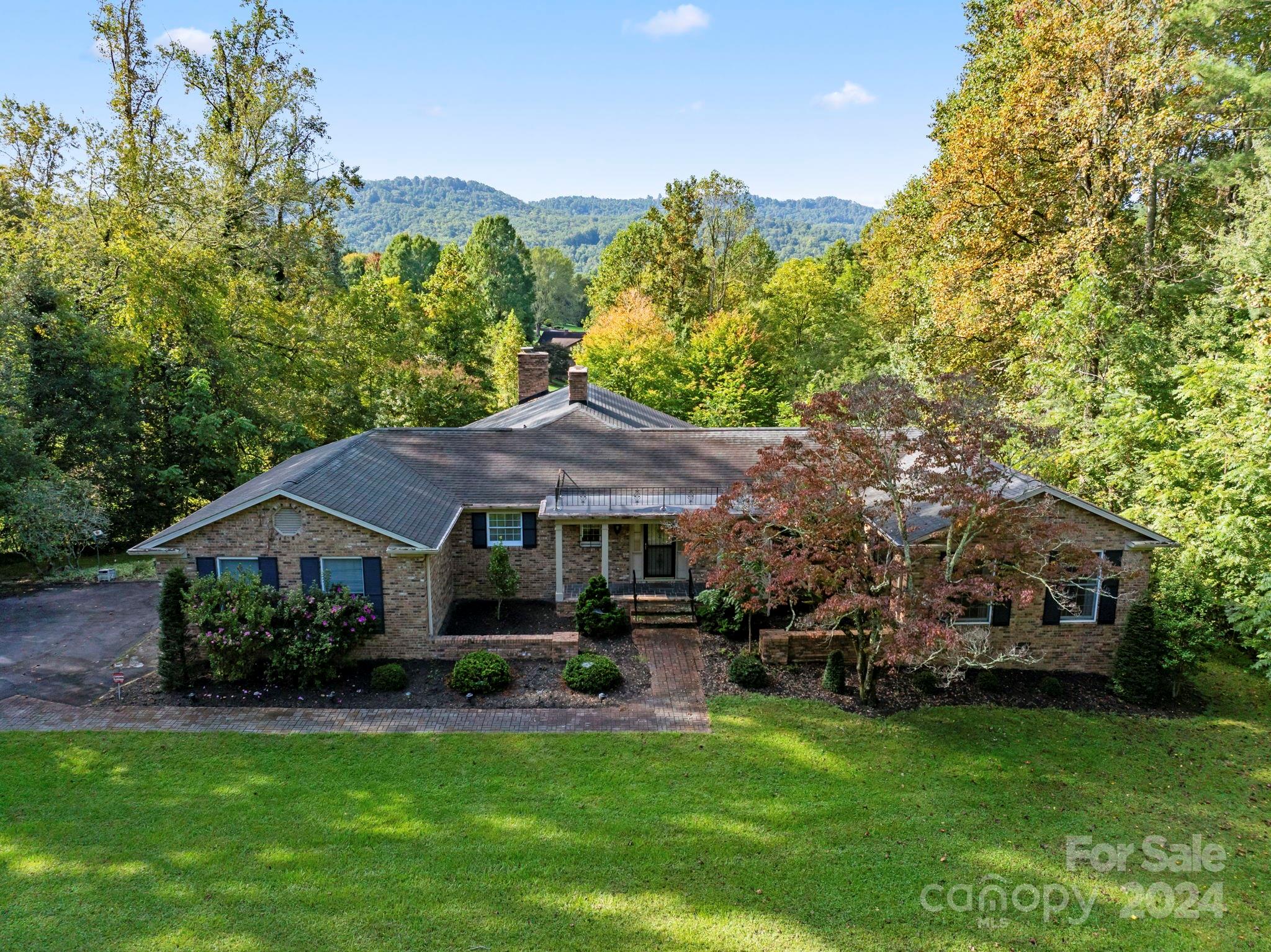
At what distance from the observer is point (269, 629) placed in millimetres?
15133

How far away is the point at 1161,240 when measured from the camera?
76.1 feet

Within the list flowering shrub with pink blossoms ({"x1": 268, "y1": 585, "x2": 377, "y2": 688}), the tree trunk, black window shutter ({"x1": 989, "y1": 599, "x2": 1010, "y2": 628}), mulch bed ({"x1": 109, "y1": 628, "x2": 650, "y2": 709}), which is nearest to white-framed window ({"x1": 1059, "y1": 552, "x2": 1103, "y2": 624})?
black window shutter ({"x1": 989, "y1": 599, "x2": 1010, "y2": 628})

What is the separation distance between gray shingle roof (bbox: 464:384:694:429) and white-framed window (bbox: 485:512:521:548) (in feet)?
10.9

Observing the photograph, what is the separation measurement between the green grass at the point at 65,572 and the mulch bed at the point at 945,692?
17.2 m

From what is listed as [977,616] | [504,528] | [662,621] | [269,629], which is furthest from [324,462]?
[977,616]

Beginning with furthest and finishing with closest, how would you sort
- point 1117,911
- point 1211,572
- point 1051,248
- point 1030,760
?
point 1051,248 → point 1211,572 → point 1030,760 → point 1117,911

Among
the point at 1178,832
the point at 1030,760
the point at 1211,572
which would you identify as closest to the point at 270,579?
the point at 1030,760

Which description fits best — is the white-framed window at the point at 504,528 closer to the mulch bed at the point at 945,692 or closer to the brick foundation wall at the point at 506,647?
the brick foundation wall at the point at 506,647

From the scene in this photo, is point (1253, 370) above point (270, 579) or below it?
above

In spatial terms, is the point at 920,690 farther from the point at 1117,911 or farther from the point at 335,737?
the point at 335,737

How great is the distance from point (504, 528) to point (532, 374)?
11.2 metres

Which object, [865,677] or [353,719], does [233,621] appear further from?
[865,677]

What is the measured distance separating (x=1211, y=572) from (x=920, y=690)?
722 cm

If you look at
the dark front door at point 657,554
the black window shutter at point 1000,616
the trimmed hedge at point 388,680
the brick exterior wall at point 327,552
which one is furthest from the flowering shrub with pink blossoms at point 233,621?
the black window shutter at point 1000,616
